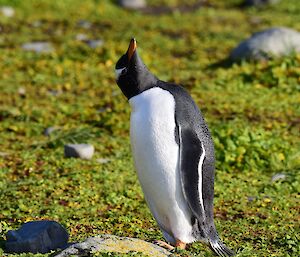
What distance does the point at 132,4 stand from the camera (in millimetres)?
15438

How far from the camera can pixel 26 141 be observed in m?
8.01

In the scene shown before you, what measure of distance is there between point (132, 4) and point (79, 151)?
851cm

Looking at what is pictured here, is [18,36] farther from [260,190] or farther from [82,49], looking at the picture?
[260,190]

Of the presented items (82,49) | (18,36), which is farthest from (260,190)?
(18,36)

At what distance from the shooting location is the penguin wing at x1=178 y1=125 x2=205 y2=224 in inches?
186

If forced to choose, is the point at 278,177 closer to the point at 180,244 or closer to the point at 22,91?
the point at 180,244

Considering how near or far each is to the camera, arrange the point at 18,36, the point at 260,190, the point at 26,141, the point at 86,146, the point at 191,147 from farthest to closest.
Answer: the point at 18,36, the point at 26,141, the point at 86,146, the point at 260,190, the point at 191,147

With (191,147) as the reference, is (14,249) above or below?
below

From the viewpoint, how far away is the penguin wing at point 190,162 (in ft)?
15.5

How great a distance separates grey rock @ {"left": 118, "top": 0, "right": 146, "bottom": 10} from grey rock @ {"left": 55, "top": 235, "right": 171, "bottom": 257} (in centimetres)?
1109

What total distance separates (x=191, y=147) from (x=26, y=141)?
11.7ft

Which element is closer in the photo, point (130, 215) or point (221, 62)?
point (130, 215)

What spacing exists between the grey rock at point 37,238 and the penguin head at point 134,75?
0.89 metres

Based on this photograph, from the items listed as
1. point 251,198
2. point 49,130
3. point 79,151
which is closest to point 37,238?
point 251,198
